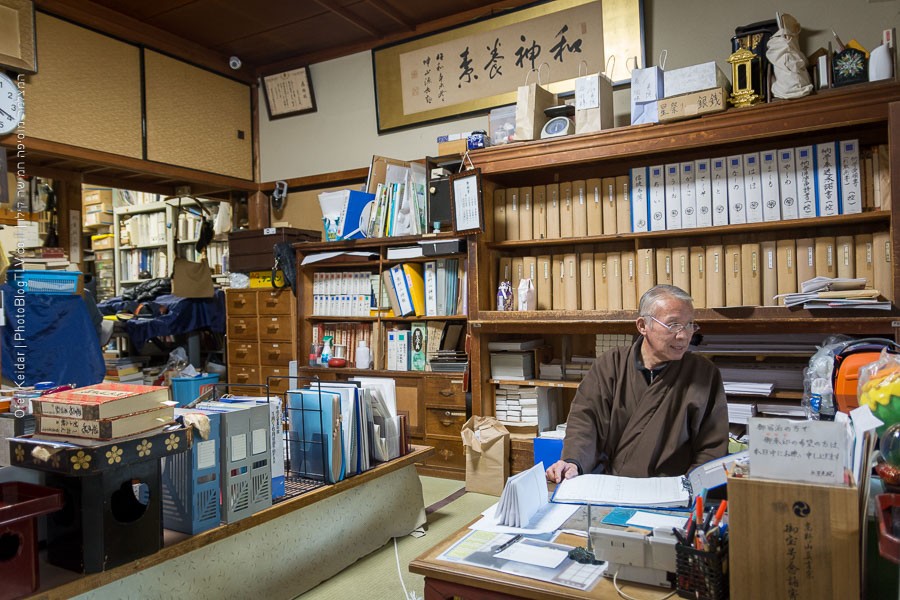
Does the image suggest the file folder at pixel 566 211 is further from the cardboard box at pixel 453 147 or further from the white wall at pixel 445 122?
the cardboard box at pixel 453 147

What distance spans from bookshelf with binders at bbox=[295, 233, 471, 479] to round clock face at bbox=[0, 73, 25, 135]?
1.83m

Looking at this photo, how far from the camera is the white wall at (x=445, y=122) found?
3279 mm

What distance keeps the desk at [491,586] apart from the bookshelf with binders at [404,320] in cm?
253

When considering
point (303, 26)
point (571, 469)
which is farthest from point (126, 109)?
point (571, 469)

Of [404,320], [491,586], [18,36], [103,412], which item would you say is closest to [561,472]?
[491,586]

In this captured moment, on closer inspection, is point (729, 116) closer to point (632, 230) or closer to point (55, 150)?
point (632, 230)

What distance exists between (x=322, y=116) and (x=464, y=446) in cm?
294

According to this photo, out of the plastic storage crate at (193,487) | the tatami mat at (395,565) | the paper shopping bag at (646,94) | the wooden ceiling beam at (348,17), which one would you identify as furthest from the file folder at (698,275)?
the wooden ceiling beam at (348,17)

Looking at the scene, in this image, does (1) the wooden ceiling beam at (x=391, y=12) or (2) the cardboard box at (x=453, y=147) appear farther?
(1) the wooden ceiling beam at (x=391, y=12)

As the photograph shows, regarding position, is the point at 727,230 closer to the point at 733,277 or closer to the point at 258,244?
the point at 733,277

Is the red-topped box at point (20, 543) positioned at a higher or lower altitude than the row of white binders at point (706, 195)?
lower

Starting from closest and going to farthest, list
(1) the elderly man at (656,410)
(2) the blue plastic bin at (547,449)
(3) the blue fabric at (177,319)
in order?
(1) the elderly man at (656,410)
(2) the blue plastic bin at (547,449)
(3) the blue fabric at (177,319)

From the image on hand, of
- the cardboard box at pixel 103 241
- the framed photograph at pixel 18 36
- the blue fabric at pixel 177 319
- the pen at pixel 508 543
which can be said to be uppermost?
the framed photograph at pixel 18 36

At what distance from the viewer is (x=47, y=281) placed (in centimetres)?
371
